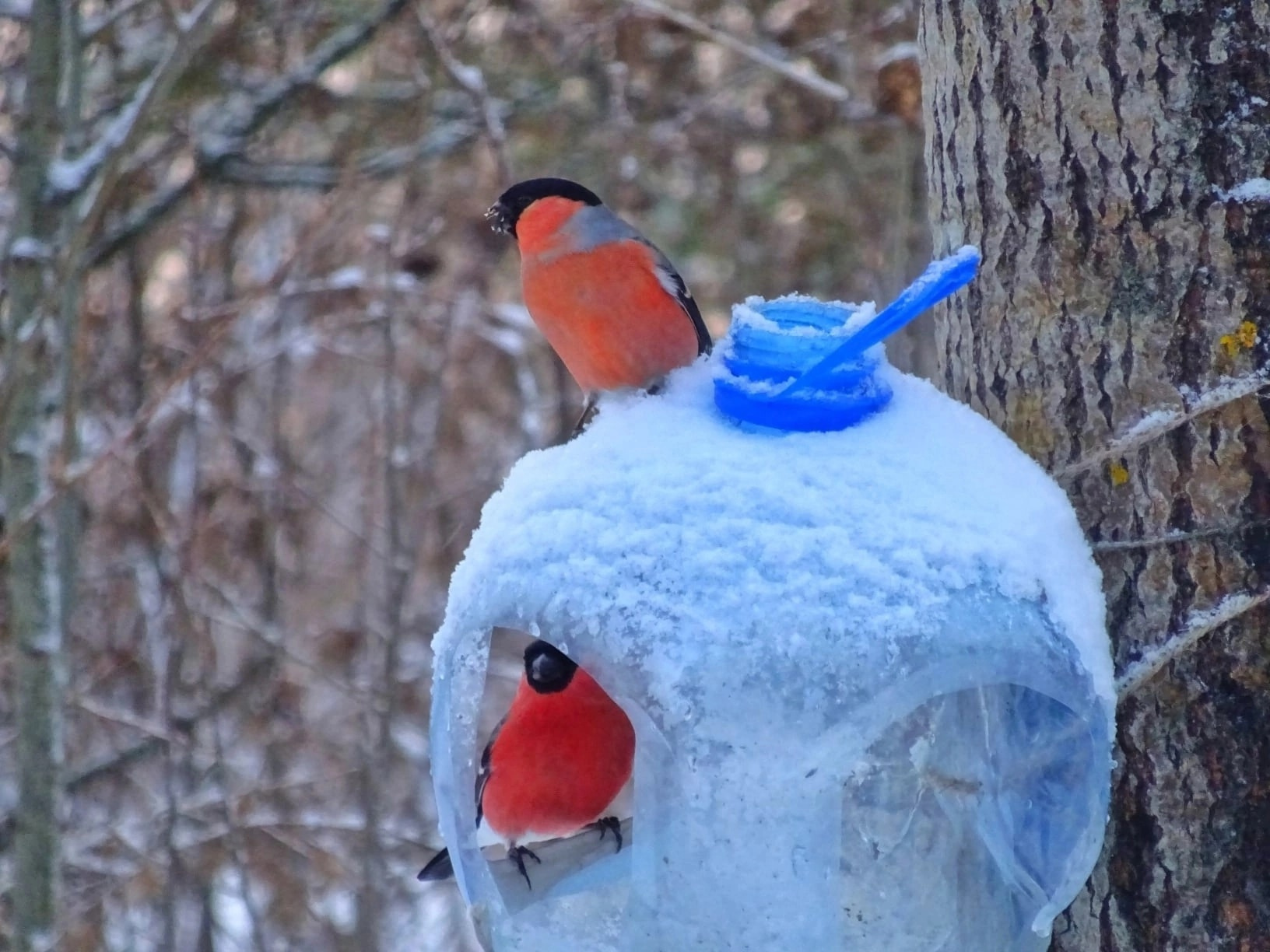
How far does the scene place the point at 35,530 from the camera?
9.71 feet

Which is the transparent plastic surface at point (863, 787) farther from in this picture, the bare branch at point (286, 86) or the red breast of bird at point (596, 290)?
the bare branch at point (286, 86)

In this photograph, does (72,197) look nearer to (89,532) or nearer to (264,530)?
(264,530)

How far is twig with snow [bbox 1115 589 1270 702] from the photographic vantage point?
1.30m

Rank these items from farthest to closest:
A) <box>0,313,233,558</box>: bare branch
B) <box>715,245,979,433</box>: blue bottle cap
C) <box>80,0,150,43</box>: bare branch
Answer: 1. <box>80,0,150,43</box>: bare branch
2. <box>0,313,233,558</box>: bare branch
3. <box>715,245,979,433</box>: blue bottle cap

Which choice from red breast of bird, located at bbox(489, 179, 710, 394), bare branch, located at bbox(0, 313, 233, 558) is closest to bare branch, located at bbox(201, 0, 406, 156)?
bare branch, located at bbox(0, 313, 233, 558)

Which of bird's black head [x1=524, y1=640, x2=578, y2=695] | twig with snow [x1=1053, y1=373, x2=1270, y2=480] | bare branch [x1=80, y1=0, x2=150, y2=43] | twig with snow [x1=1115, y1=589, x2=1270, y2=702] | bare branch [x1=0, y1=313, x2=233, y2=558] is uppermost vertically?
twig with snow [x1=1053, y1=373, x2=1270, y2=480]

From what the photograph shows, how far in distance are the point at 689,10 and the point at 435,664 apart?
164 inches

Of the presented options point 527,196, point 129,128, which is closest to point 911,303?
point 527,196

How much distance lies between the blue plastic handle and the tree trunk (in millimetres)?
1994

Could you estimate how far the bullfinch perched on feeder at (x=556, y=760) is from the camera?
1774 mm

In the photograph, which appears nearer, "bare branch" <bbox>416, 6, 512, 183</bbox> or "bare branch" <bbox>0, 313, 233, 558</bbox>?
"bare branch" <bbox>0, 313, 233, 558</bbox>

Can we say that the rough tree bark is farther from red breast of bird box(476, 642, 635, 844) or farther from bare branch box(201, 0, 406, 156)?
bare branch box(201, 0, 406, 156)

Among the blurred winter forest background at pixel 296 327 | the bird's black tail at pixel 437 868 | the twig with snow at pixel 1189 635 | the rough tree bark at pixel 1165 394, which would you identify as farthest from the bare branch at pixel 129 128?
the twig with snow at pixel 1189 635

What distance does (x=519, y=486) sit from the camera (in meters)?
1.30
